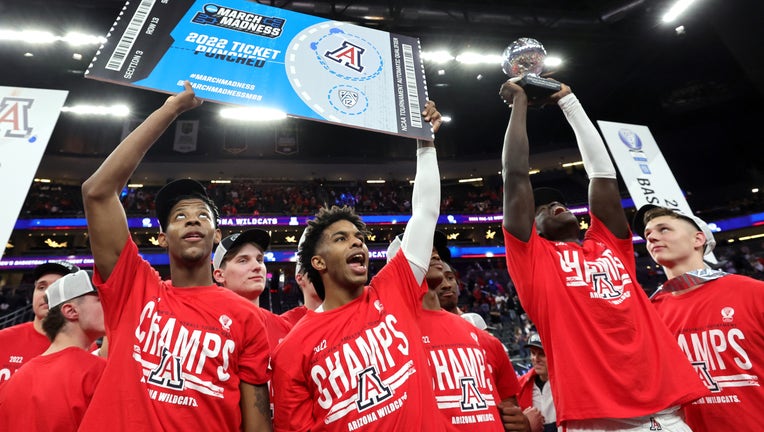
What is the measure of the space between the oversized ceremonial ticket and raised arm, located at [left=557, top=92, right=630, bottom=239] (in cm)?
91

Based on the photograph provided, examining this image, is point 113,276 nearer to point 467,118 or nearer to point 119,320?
point 119,320

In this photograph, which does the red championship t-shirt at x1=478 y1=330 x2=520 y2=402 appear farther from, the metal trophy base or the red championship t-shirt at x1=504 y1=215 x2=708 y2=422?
the metal trophy base

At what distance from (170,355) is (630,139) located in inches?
214

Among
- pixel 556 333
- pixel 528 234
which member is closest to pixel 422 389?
pixel 556 333

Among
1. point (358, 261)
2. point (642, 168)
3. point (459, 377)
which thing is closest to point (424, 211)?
point (358, 261)

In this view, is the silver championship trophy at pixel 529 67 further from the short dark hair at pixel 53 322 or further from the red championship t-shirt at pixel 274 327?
the short dark hair at pixel 53 322

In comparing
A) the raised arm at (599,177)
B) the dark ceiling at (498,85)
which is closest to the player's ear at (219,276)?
the raised arm at (599,177)

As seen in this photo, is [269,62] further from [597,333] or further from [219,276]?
[597,333]

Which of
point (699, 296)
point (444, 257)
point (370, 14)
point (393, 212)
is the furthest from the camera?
point (393, 212)

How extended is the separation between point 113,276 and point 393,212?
22.1 m

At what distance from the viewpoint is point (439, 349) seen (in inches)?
85.2

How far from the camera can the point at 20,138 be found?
9.29ft

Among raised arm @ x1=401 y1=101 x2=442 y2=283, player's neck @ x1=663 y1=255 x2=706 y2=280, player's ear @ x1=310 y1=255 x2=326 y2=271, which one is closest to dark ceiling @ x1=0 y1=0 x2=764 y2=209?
raised arm @ x1=401 y1=101 x2=442 y2=283

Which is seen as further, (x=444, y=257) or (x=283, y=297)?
(x=283, y=297)
